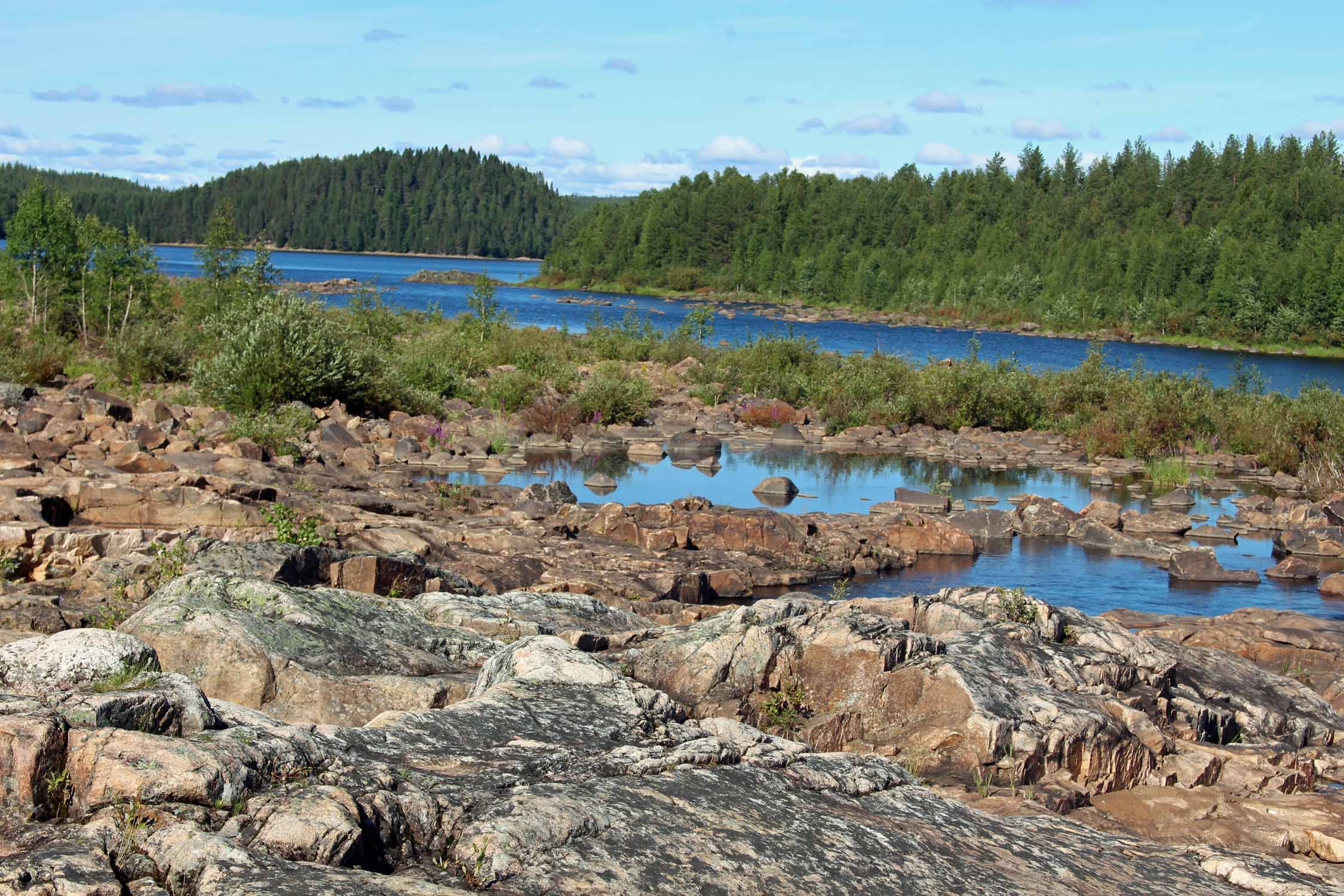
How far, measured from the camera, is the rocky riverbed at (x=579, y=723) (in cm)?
445

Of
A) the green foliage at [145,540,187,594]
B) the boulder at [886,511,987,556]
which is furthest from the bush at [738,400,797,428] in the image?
the green foliage at [145,540,187,594]

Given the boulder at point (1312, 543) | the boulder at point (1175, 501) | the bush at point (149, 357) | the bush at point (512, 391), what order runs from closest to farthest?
the boulder at point (1312, 543) → the boulder at point (1175, 501) → the bush at point (149, 357) → the bush at point (512, 391)

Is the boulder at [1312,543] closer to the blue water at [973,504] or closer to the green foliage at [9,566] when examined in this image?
the blue water at [973,504]

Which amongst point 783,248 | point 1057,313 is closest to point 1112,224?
point 1057,313

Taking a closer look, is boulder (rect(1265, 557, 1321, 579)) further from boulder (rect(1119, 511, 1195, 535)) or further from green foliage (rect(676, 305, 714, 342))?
green foliage (rect(676, 305, 714, 342))

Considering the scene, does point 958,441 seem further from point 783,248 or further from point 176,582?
point 783,248

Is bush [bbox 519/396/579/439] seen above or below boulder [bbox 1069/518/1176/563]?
above

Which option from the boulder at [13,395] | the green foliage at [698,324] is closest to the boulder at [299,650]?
the boulder at [13,395]

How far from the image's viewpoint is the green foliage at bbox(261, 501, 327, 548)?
45.3 feet

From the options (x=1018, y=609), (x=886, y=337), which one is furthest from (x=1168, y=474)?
(x=886, y=337)

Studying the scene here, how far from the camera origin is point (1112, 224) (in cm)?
10938

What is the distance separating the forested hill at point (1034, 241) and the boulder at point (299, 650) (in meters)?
83.8

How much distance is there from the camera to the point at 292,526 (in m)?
14.7

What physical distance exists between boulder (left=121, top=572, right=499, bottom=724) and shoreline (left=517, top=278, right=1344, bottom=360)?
59940 millimetres
